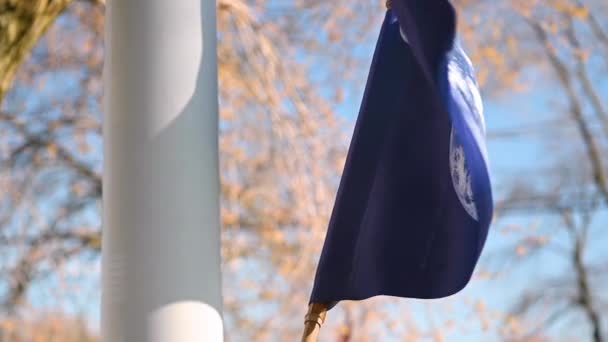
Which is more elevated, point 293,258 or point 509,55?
point 293,258

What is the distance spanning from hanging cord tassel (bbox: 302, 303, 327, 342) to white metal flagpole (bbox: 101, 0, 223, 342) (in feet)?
0.55

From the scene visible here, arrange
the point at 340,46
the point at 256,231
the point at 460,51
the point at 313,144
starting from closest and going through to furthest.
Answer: the point at 460,51 → the point at 313,144 → the point at 340,46 → the point at 256,231

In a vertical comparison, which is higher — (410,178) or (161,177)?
(161,177)

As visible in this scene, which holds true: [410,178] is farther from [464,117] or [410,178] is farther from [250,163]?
[250,163]

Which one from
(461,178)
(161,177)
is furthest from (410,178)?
(161,177)

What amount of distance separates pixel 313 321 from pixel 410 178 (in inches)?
10.1

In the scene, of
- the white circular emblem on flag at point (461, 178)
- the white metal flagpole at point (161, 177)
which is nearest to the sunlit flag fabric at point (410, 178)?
the white circular emblem on flag at point (461, 178)

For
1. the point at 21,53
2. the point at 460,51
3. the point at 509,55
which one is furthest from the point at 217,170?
the point at 509,55

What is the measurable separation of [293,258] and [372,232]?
2.65 meters

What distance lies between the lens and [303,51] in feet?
13.9

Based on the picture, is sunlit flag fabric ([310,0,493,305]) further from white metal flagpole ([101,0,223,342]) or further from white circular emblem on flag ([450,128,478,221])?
white metal flagpole ([101,0,223,342])

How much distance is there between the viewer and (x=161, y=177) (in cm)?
102

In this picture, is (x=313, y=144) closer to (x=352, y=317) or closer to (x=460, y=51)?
(x=352, y=317)

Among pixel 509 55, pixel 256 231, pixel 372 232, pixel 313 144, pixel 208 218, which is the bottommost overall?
pixel 509 55
